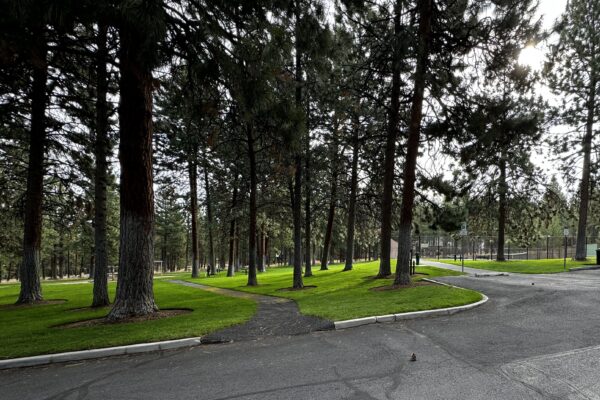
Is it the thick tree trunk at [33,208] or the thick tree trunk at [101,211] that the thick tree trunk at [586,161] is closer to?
the thick tree trunk at [101,211]

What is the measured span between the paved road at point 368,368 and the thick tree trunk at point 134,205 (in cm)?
317

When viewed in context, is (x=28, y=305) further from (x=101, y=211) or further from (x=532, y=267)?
(x=532, y=267)

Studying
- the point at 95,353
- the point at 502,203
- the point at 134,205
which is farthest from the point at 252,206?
the point at 502,203

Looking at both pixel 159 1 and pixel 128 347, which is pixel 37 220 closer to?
pixel 128 347

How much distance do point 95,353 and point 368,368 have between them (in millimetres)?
4498

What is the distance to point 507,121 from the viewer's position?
1170 cm

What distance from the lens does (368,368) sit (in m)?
4.80

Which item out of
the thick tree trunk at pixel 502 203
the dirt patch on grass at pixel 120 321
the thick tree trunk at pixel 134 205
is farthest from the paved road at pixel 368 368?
the thick tree trunk at pixel 502 203

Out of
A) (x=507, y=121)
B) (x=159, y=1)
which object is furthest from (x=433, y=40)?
(x=159, y=1)

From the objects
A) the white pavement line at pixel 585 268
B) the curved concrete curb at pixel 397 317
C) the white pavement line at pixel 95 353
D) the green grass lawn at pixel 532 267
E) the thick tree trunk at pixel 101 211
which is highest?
the thick tree trunk at pixel 101 211

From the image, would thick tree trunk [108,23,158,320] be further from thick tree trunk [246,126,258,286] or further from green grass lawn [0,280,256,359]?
thick tree trunk [246,126,258,286]

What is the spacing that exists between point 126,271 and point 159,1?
6.11 meters

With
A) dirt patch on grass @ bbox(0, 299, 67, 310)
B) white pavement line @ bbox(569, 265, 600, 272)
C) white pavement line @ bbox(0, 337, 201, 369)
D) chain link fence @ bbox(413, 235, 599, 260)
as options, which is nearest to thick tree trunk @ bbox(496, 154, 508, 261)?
chain link fence @ bbox(413, 235, 599, 260)

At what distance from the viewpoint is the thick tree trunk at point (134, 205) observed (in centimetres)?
875
